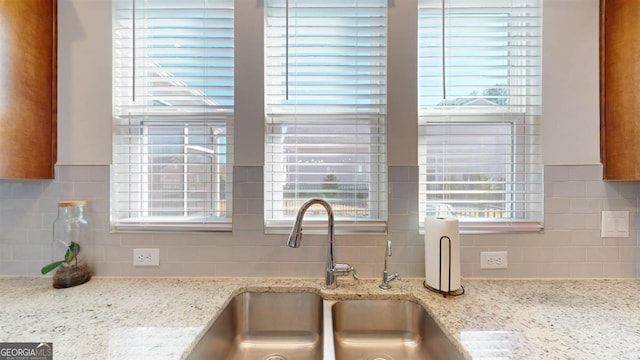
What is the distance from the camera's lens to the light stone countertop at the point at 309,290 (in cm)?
71

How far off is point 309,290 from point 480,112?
1176 mm

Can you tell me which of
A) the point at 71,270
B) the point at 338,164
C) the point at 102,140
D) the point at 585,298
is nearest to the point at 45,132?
the point at 102,140

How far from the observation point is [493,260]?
3.94ft

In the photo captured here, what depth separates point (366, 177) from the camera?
1.27m

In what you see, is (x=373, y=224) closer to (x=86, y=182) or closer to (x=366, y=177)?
(x=366, y=177)

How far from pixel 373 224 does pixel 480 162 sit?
1.98ft

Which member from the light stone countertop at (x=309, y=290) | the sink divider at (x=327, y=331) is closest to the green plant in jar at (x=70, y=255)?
the light stone countertop at (x=309, y=290)

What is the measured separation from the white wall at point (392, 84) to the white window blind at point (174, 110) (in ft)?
0.24

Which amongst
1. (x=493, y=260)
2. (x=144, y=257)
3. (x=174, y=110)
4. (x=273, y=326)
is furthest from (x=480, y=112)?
(x=144, y=257)

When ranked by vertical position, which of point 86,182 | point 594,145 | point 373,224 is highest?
point 594,145

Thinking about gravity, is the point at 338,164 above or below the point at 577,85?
below

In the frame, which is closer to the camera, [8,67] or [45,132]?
[8,67]

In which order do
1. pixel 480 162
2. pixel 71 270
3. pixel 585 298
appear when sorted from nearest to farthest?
pixel 585 298, pixel 71 270, pixel 480 162

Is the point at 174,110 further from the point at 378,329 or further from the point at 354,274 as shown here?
the point at 378,329
